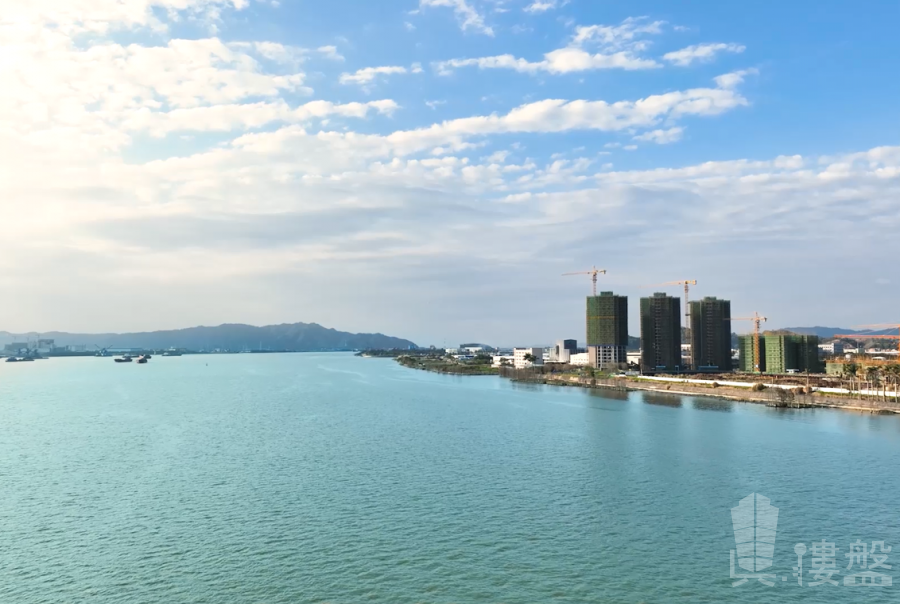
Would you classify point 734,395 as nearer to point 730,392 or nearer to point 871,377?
point 730,392

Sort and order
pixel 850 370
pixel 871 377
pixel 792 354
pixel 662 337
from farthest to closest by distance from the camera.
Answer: pixel 662 337, pixel 792 354, pixel 850 370, pixel 871 377

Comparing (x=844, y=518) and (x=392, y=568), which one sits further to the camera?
(x=844, y=518)

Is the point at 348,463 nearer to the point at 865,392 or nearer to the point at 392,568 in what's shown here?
the point at 392,568

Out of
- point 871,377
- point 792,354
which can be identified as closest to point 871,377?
point 871,377

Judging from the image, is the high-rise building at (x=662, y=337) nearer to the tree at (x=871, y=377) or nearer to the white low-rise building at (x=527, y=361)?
the white low-rise building at (x=527, y=361)

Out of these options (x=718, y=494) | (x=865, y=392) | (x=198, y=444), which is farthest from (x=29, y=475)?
(x=865, y=392)

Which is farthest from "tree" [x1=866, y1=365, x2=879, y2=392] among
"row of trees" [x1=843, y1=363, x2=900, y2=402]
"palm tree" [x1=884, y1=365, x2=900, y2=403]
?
"palm tree" [x1=884, y1=365, x2=900, y2=403]
